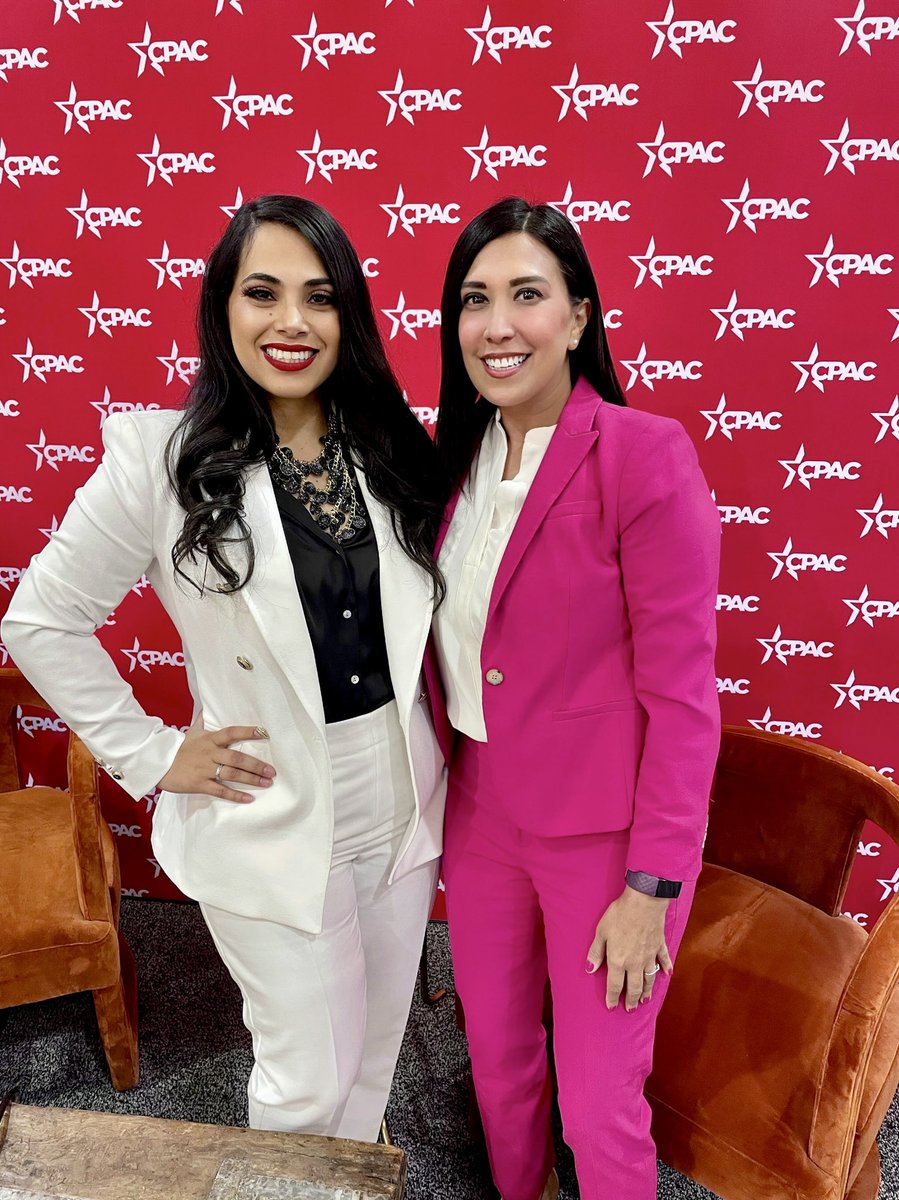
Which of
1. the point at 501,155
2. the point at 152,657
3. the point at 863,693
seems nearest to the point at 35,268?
the point at 152,657

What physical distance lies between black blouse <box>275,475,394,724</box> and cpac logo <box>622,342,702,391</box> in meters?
1.08

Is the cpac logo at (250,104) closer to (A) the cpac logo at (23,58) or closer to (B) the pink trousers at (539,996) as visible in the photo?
(A) the cpac logo at (23,58)

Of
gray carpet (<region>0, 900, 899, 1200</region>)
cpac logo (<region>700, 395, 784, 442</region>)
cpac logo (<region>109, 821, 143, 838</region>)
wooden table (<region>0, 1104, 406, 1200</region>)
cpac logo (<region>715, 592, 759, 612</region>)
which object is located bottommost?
gray carpet (<region>0, 900, 899, 1200</region>)

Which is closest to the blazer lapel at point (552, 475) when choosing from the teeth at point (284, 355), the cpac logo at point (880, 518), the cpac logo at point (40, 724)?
the teeth at point (284, 355)

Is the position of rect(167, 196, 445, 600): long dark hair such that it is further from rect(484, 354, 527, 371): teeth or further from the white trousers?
the white trousers

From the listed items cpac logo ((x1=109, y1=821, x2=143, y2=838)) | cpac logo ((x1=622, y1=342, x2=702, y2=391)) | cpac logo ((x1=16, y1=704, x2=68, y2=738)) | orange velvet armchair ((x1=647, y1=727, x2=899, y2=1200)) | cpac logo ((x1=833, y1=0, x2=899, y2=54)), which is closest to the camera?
orange velvet armchair ((x1=647, y1=727, x2=899, y2=1200))

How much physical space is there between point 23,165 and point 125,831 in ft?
6.91

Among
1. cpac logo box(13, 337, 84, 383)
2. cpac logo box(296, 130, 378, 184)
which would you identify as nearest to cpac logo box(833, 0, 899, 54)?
cpac logo box(296, 130, 378, 184)

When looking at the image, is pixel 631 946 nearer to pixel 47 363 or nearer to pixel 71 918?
pixel 71 918

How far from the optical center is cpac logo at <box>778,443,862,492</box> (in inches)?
87.5

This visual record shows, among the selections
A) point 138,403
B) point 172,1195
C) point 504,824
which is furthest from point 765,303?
point 172,1195

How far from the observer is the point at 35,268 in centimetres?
234

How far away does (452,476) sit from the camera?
162 centimetres

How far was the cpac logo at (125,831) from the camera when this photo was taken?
9.61 feet
